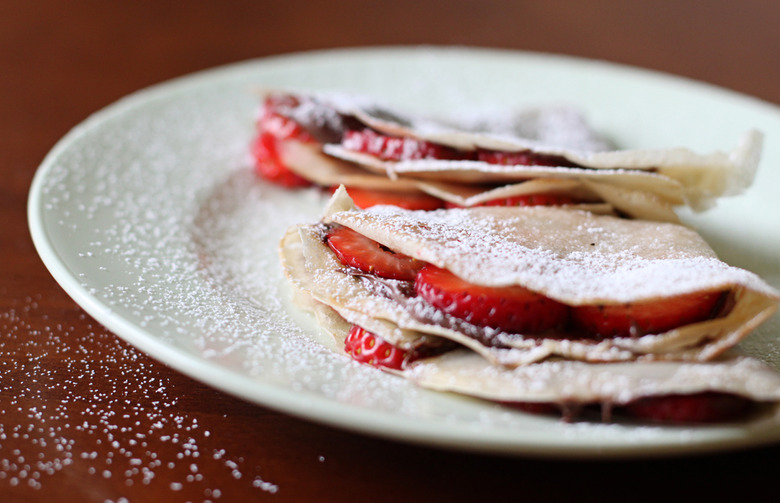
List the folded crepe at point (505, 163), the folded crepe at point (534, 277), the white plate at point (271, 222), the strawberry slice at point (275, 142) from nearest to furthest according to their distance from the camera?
the white plate at point (271, 222), the folded crepe at point (534, 277), the folded crepe at point (505, 163), the strawberry slice at point (275, 142)

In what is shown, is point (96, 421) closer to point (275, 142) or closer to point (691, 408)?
point (691, 408)

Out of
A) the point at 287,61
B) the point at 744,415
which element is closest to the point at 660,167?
the point at 744,415

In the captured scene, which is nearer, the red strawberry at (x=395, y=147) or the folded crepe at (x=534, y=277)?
the folded crepe at (x=534, y=277)

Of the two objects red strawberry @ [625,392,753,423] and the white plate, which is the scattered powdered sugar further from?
red strawberry @ [625,392,753,423]

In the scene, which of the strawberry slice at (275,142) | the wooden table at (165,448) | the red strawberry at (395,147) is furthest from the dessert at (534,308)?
the strawberry slice at (275,142)

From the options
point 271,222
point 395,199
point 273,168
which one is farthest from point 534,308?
point 273,168

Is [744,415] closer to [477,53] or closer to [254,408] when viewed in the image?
[254,408]

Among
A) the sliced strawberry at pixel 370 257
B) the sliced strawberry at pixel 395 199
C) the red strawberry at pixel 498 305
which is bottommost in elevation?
the sliced strawberry at pixel 395 199

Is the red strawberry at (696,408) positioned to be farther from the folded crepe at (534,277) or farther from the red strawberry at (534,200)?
the red strawberry at (534,200)
